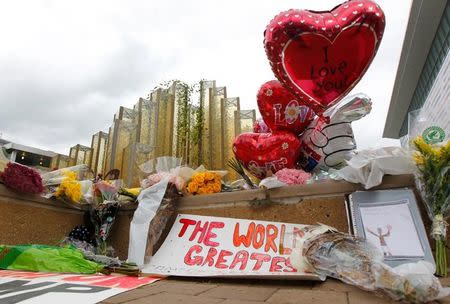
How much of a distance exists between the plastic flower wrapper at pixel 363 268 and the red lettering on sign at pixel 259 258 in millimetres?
246

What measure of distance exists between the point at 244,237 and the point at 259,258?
0.22 metres

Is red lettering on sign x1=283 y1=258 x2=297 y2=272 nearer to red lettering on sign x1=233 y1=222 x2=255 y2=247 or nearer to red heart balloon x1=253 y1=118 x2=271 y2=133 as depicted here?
red lettering on sign x1=233 y1=222 x2=255 y2=247

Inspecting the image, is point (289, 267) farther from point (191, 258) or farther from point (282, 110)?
point (282, 110)

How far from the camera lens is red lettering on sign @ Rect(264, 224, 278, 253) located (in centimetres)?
194

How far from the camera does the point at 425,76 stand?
6023 mm

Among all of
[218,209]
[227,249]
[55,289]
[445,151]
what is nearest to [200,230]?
[218,209]

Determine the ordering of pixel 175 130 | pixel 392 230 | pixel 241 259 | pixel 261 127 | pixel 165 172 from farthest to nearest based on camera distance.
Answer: pixel 175 130 < pixel 261 127 < pixel 165 172 < pixel 241 259 < pixel 392 230

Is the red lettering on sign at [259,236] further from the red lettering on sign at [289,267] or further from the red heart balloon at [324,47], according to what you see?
the red heart balloon at [324,47]

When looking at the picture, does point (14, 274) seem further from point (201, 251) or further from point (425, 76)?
point (425, 76)

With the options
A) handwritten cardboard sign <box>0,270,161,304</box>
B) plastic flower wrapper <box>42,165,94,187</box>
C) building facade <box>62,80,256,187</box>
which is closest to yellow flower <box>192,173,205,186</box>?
handwritten cardboard sign <box>0,270,161,304</box>

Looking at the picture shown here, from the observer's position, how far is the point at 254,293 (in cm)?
138

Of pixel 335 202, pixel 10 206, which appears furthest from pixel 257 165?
pixel 10 206

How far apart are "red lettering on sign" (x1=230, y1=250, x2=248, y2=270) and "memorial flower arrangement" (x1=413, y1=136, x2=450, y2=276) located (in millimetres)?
→ 1024

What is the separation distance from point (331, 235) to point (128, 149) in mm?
4574
